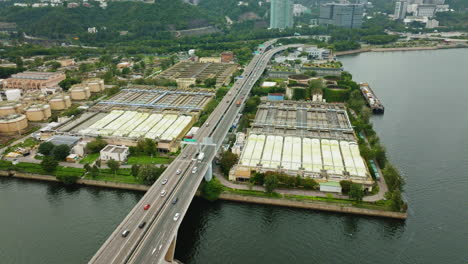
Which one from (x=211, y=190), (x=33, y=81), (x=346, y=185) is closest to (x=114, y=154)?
(x=211, y=190)

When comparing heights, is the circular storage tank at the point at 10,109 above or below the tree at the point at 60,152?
above

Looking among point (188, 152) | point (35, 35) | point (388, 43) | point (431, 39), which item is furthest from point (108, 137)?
point (431, 39)

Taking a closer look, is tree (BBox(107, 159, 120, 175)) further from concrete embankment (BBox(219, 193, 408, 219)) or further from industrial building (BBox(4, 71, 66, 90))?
industrial building (BBox(4, 71, 66, 90))

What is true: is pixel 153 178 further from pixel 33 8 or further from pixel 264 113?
pixel 33 8

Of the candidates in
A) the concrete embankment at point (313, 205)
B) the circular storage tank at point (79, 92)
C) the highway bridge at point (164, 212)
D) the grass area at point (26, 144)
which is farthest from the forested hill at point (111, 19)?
the concrete embankment at point (313, 205)

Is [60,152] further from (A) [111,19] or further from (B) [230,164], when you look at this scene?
(A) [111,19]

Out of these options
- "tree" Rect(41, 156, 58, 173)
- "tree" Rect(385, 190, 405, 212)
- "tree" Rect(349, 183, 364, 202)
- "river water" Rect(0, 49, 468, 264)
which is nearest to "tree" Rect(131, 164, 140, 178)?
"river water" Rect(0, 49, 468, 264)

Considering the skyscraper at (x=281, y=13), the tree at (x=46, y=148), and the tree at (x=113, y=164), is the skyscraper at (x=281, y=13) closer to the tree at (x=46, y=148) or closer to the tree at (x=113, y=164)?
the tree at (x=46, y=148)
